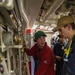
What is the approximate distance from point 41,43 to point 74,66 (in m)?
1.11

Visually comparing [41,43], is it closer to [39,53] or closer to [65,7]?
[39,53]

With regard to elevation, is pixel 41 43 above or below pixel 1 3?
below

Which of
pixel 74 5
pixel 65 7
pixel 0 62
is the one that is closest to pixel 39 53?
pixel 65 7

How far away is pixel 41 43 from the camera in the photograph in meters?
2.63

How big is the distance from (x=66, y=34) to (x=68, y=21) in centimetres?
15

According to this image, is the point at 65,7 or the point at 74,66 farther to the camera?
the point at 65,7

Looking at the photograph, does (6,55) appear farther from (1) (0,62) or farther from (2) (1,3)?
(2) (1,3)

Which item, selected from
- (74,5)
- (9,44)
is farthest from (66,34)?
(74,5)

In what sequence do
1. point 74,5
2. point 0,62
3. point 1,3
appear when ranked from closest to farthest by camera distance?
point 1,3, point 0,62, point 74,5

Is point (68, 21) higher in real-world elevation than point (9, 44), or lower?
higher

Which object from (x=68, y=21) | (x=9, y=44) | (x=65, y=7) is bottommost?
(x=9, y=44)

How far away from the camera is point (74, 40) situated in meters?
1.67

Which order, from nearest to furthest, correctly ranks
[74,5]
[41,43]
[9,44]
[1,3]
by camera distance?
1. [1,3]
2. [9,44]
3. [41,43]
4. [74,5]

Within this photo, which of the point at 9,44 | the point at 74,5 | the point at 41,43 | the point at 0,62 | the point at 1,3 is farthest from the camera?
the point at 74,5
